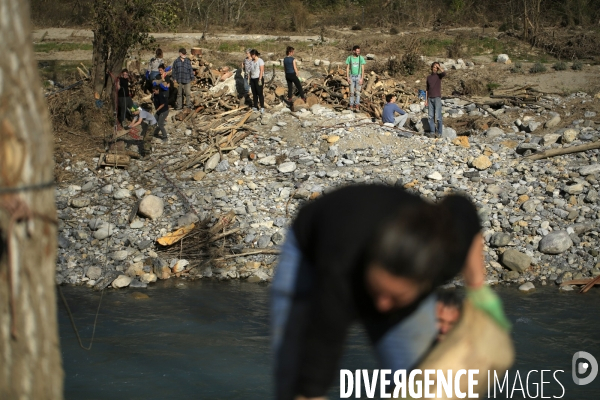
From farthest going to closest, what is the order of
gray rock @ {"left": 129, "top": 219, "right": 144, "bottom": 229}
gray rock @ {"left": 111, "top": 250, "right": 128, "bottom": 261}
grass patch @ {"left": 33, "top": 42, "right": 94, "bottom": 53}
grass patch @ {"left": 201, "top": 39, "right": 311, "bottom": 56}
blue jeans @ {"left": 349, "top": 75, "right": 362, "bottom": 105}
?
grass patch @ {"left": 33, "top": 42, "right": 94, "bottom": 53} < grass patch @ {"left": 201, "top": 39, "right": 311, "bottom": 56} < blue jeans @ {"left": 349, "top": 75, "right": 362, "bottom": 105} < gray rock @ {"left": 129, "top": 219, "right": 144, "bottom": 229} < gray rock @ {"left": 111, "top": 250, "right": 128, "bottom": 261}

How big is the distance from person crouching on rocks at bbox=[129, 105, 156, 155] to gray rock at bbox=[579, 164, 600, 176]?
7570 mm

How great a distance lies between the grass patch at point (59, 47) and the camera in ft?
66.4

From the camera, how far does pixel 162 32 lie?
72.4ft

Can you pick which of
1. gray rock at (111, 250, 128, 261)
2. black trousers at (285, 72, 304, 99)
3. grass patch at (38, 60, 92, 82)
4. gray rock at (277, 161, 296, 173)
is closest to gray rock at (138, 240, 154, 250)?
gray rock at (111, 250, 128, 261)

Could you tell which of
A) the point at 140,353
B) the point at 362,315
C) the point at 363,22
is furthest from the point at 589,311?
the point at 363,22

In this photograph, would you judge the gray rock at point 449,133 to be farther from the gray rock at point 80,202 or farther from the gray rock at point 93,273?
the gray rock at point 93,273

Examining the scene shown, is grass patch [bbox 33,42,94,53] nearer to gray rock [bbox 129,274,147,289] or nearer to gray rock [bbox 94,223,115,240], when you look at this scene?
gray rock [bbox 94,223,115,240]

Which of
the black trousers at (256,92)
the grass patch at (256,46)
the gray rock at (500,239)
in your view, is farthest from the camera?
the grass patch at (256,46)

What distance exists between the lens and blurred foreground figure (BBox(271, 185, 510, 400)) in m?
1.90

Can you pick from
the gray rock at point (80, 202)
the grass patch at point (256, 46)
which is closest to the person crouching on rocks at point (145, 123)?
the gray rock at point (80, 202)

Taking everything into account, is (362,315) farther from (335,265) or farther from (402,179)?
(402,179)

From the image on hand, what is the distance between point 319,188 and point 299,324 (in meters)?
8.34

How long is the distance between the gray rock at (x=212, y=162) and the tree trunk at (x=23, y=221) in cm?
917

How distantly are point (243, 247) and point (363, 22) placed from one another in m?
16.3
